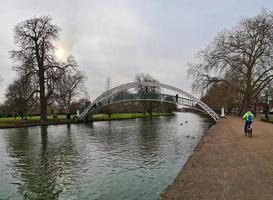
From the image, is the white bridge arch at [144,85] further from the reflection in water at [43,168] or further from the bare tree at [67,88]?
the reflection in water at [43,168]

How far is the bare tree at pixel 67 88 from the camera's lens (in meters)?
43.4

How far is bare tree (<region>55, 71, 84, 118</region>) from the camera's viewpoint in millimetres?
43369

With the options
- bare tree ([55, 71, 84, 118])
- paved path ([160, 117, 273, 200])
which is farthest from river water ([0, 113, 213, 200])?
bare tree ([55, 71, 84, 118])

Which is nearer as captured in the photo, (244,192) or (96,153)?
(244,192)

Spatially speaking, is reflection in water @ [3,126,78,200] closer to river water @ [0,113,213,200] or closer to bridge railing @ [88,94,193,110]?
river water @ [0,113,213,200]

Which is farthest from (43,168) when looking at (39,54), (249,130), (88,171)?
(39,54)

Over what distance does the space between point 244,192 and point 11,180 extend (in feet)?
28.4

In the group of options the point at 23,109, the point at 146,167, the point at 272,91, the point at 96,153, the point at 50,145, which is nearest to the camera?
the point at 146,167

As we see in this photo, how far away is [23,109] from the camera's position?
50.3 meters

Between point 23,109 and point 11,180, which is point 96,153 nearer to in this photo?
point 11,180

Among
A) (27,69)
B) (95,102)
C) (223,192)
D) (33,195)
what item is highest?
(27,69)

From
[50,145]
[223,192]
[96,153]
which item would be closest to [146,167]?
[96,153]

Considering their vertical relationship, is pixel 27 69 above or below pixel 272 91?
above

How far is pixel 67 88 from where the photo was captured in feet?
174
